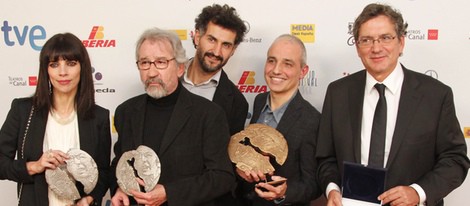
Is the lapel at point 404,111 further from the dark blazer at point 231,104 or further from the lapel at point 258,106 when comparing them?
the dark blazer at point 231,104

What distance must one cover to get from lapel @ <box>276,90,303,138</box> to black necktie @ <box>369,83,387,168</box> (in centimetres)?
36

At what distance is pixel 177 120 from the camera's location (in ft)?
6.05

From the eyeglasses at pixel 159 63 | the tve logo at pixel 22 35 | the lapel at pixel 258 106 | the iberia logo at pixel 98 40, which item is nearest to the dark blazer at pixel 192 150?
the eyeglasses at pixel 159 63

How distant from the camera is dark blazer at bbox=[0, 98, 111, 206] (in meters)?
1.92

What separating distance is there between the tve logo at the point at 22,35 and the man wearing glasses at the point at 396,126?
225 centimetres

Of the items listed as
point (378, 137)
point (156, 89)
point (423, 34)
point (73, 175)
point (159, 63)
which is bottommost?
point (73, 175)

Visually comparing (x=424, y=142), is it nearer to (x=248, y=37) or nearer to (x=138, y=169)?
(x=138, y=169)

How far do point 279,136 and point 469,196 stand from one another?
5.35 feet

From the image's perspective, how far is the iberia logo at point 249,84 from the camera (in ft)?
9.90

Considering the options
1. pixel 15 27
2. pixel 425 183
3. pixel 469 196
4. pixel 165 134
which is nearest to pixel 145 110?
pixel 165 134

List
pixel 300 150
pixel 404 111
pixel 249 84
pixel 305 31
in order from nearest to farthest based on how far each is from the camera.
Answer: pixel 404 111, pixel 300 150, pixel 305 31, pixel 249 84

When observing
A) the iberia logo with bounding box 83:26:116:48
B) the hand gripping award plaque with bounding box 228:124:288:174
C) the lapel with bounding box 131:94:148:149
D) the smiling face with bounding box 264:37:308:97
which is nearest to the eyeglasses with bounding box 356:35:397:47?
the smiling face with bounding box 264:37:308:97

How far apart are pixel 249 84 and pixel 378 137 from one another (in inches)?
50.4

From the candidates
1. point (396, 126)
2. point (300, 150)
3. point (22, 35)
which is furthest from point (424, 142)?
point (22, 35)
